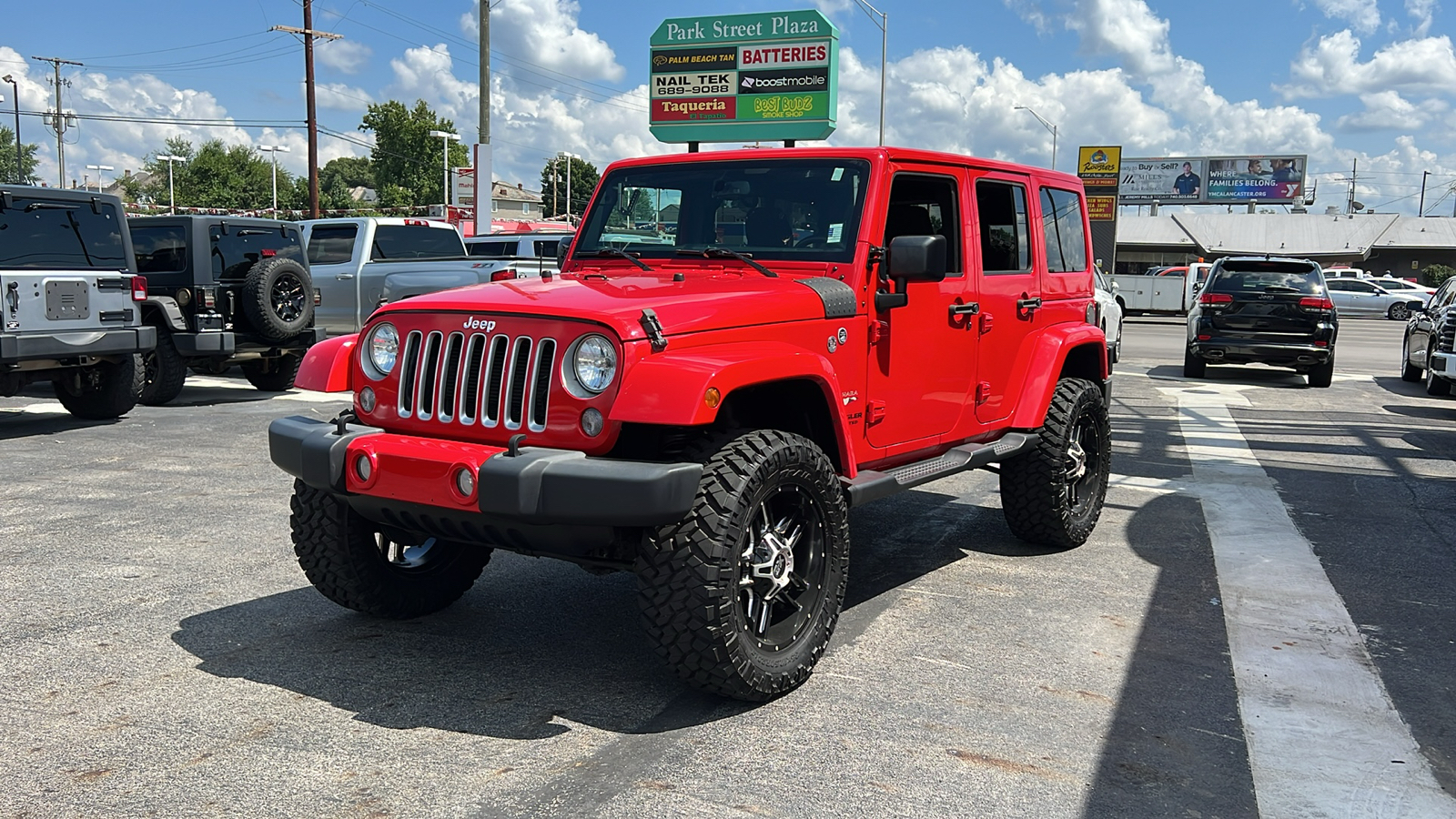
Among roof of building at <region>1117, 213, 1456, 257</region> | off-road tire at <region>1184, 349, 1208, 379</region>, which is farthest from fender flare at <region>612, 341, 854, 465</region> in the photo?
roof of building at <region>1117, 213, 1456, 257</region>

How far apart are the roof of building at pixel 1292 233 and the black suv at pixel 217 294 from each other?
2323 inches

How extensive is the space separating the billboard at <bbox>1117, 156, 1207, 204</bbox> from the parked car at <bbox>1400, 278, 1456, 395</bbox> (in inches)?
2462

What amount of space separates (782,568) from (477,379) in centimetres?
128

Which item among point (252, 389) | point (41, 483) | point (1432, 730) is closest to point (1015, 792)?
point (1432, 730)

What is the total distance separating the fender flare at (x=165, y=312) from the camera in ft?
37.7

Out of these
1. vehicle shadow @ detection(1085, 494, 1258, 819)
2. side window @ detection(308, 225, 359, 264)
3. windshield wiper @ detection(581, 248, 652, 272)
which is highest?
side window @ detection(308, 225, 359, 264)

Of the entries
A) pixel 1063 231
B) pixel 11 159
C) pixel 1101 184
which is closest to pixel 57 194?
pixel 1063 231

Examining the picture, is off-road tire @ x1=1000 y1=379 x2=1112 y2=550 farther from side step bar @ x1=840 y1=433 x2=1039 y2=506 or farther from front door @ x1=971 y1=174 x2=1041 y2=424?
front door @ x1=971 y1=174 x2=1041 y2=424

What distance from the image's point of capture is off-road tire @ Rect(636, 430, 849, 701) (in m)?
3.74

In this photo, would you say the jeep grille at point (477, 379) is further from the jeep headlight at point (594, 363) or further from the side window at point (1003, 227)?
the side window at point (1003, 227)

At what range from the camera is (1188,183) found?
75875mm

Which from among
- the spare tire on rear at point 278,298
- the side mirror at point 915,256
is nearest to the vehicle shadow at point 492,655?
the side mirror at point 915,256

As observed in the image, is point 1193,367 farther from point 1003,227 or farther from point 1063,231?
point 1003,227

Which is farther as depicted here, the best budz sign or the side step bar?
the best budz sign
